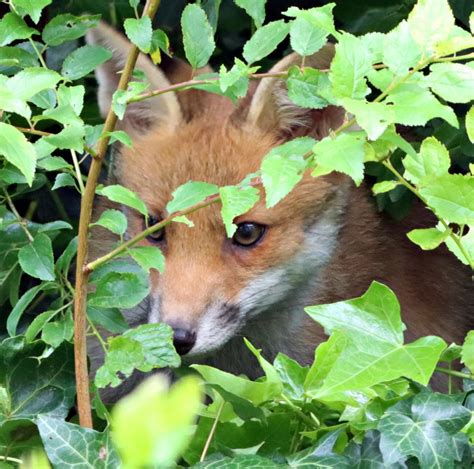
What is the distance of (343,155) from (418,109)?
0.17m

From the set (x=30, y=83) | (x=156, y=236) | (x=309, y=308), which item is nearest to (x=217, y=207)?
(x=156, y=236)

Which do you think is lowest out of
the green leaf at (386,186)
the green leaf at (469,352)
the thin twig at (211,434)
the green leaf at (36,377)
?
the green leaf at (36,377)

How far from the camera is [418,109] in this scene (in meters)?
1.56

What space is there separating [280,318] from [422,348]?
176 cm

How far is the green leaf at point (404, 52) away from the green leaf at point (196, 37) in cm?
52

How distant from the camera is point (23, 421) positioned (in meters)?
2.04

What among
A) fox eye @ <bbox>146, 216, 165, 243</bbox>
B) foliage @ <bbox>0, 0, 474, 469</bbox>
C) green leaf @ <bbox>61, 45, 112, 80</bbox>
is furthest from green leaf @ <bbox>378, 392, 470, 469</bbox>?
fox eye @ <bbox>146, 216, 165, 243</bbox>

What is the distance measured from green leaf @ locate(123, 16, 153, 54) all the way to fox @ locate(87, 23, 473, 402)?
95 centimetres

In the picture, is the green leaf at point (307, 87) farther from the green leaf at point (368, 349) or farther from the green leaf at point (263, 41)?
the green leaf at point (368, 349)

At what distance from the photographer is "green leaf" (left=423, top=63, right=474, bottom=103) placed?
1562 millimetres

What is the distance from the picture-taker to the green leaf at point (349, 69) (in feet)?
5.28

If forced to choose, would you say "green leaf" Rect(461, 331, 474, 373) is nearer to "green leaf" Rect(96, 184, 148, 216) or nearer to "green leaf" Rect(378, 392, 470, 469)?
"green leaf" Rect(378, 392, 470, 469)

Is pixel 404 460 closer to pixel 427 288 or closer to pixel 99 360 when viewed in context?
pixel 99 360

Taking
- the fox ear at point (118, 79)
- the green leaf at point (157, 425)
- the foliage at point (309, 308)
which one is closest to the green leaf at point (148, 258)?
the foliage at point (309, 308)
